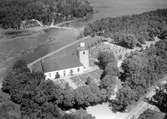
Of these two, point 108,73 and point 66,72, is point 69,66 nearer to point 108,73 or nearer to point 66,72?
point 66,72

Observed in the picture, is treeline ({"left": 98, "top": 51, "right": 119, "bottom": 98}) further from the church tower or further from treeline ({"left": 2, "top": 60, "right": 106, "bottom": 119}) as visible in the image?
the church tower

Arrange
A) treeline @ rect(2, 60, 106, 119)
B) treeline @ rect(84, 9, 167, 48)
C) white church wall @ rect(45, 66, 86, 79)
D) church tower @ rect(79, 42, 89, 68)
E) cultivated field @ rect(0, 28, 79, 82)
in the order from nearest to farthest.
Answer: treeline @ rect(2, 60, 106, 119)
white church wall @ rect(45, 66, 86, 79)
church tower @ rect(79, 42, 89, 68)
cultivated field @ rect(0, 28, 79, 82)
treeline @ rect(84, 9, 167, 48)

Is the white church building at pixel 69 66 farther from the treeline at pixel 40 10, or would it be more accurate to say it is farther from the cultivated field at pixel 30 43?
the treeline at pixel 40 10

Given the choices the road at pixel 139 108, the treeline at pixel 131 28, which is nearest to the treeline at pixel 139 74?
the road at pixel 139 108

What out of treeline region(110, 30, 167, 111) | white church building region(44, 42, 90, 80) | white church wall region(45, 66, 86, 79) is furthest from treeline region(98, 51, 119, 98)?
white church wall region(45, 66, 86, 79)

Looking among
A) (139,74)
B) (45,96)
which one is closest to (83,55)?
(139,74)
